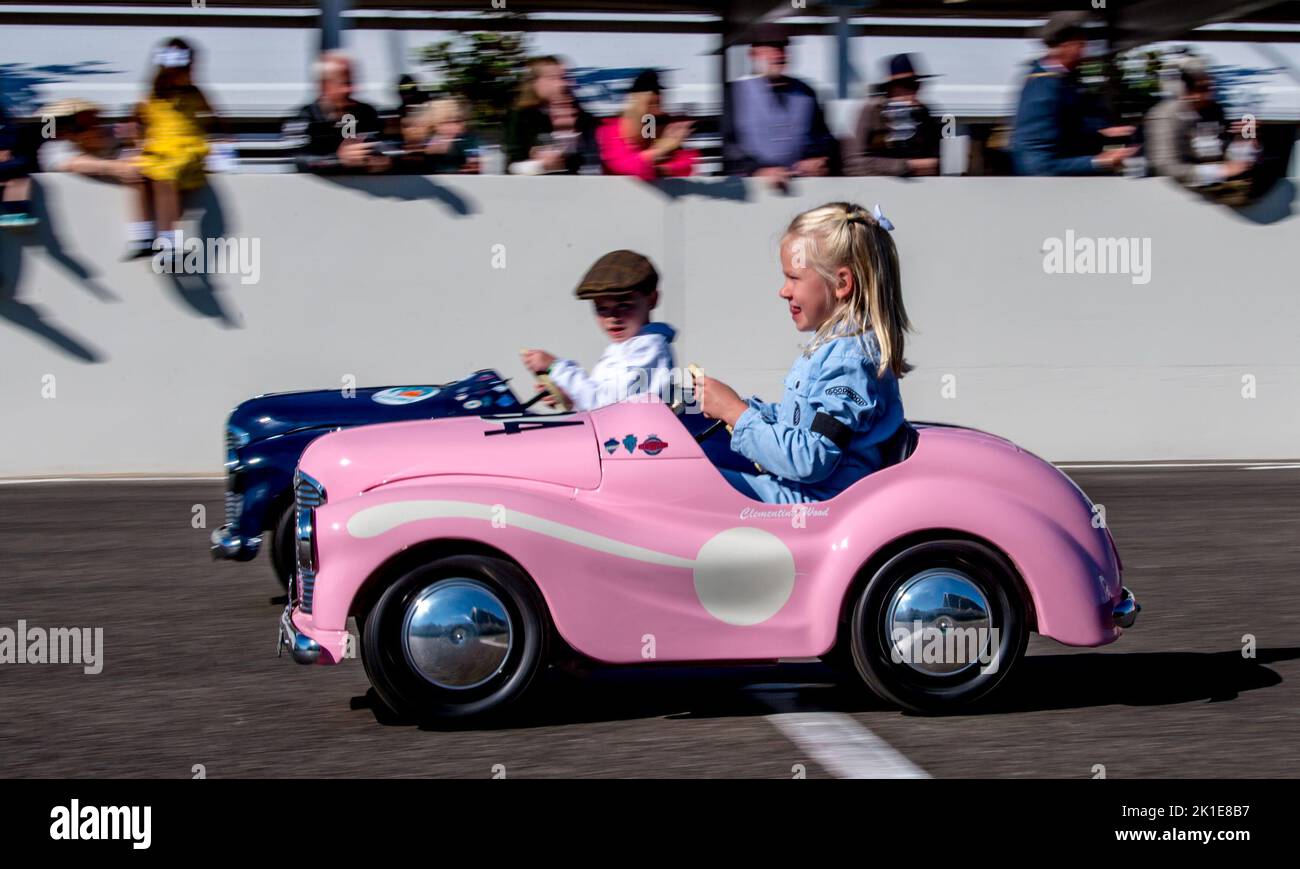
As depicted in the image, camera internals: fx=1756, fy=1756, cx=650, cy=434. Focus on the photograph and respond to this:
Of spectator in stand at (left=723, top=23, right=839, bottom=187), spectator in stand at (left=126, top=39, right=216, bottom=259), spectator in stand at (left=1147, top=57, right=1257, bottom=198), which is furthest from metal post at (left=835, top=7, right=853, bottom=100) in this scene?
spectator in stand at (left=126, top=39, right=216, bottom=259)

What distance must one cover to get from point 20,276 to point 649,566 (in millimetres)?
7627

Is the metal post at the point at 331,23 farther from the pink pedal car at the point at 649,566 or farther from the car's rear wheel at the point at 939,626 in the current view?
the car's rear wheel at the point at 939,626

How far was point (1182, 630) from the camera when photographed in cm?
655

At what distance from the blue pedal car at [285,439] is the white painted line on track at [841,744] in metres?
2.25

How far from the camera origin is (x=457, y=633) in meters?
4.80

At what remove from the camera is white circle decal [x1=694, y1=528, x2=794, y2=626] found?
4949 millimetres

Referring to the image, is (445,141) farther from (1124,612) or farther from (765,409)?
(1124,612)

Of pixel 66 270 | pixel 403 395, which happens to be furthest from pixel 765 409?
pixel 66 270

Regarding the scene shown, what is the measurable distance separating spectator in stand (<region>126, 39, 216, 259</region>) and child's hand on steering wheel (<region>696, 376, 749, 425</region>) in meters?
7.14

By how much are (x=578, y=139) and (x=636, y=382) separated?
6224 millimetres

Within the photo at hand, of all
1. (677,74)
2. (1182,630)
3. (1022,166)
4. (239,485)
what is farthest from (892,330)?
(677,74)

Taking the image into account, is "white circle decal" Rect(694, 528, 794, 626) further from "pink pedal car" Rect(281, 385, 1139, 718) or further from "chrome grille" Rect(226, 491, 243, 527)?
"chrome grille" Rect(226, 491, 243, 527)
